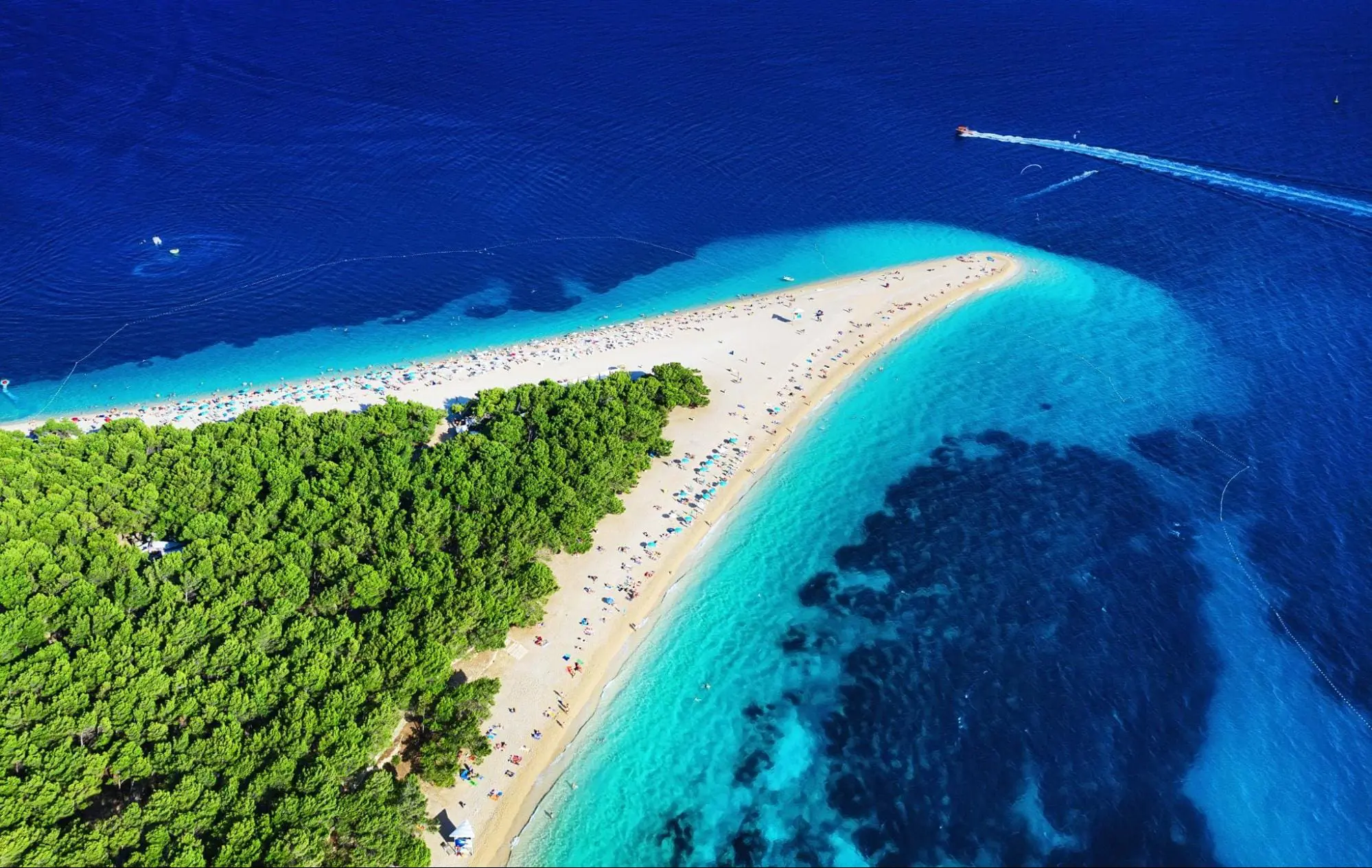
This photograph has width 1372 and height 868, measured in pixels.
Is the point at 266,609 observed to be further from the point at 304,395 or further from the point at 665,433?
the point at 665,433

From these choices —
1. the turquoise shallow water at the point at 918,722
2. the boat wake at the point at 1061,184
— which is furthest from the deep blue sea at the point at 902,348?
the boat wake at the point at 1061,184

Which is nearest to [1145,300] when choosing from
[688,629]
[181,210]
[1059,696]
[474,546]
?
[1059,696]

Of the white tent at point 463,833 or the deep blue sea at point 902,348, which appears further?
the deep blue sea at point 902,348

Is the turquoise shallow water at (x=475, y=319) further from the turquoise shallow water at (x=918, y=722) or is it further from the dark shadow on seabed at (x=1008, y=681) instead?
the dark shadow on seabed at (x=1008, y=681)

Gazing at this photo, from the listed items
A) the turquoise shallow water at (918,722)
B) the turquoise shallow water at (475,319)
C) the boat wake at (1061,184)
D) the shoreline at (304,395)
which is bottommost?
the turquoise shallow water at (918,722)

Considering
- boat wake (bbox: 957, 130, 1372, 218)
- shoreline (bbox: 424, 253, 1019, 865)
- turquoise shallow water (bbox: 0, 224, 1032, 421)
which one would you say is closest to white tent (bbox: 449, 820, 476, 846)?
shoreline (bbox: 424, 253, 1019, 865)

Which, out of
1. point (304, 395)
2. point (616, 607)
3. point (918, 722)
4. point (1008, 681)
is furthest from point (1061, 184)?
point (304, 395)

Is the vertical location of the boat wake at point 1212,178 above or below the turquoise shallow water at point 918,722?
above
